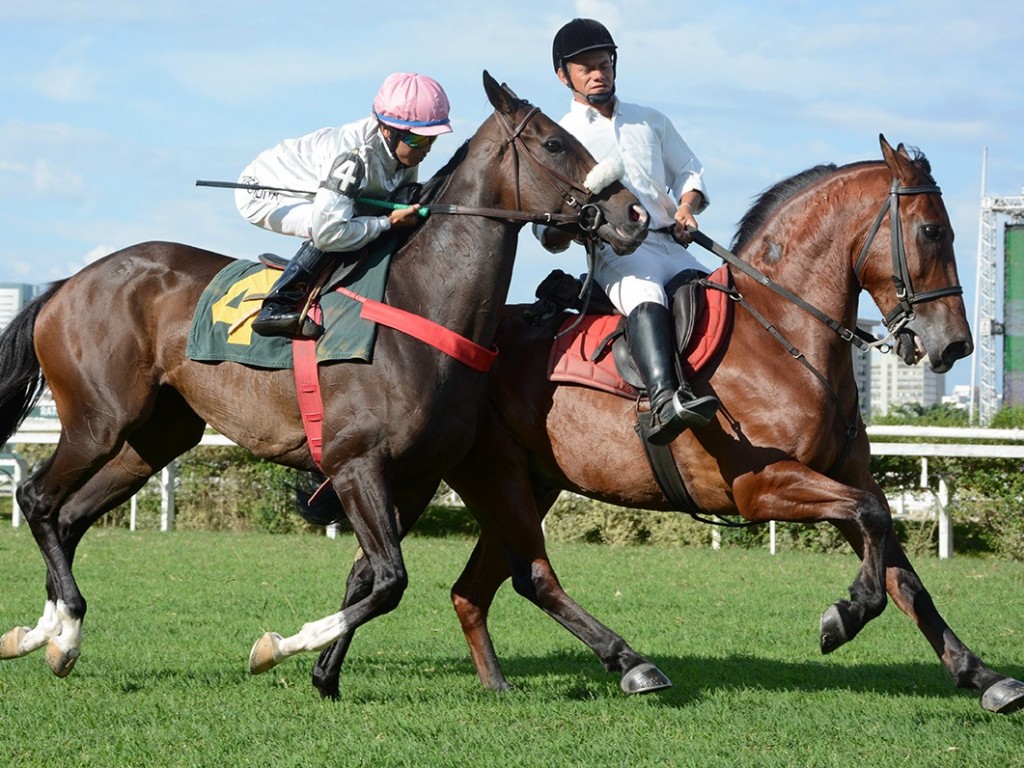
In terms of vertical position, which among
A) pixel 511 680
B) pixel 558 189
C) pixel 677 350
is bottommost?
pixel 511 680

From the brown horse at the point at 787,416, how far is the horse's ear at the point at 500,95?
3.63 ft

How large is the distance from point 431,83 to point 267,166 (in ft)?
3.31

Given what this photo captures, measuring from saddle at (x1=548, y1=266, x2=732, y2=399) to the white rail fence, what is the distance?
7166 mm

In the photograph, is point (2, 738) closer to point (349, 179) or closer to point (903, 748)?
point (349, 179)

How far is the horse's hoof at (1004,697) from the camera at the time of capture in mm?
5188

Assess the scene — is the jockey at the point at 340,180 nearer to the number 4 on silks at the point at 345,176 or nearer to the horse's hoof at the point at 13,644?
the number 4 on silks at the point at 345,176

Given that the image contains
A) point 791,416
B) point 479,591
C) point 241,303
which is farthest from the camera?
point 479,591

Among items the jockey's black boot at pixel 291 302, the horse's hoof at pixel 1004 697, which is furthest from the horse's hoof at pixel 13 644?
the horse's hoof at pixel 1004 697

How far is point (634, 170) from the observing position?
19.9ft

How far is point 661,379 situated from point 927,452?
7859 mm

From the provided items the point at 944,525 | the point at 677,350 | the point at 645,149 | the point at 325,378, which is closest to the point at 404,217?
the point at 325,378

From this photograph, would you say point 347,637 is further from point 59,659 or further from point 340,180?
point 340,180

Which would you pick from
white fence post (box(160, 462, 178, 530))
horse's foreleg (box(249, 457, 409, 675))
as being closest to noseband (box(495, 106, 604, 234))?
horse's foreleg (box(249, 457, 409, 675))

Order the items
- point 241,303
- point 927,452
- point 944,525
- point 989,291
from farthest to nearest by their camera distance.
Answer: point 989,291
point 944,525
point 927,452
point 241,303
